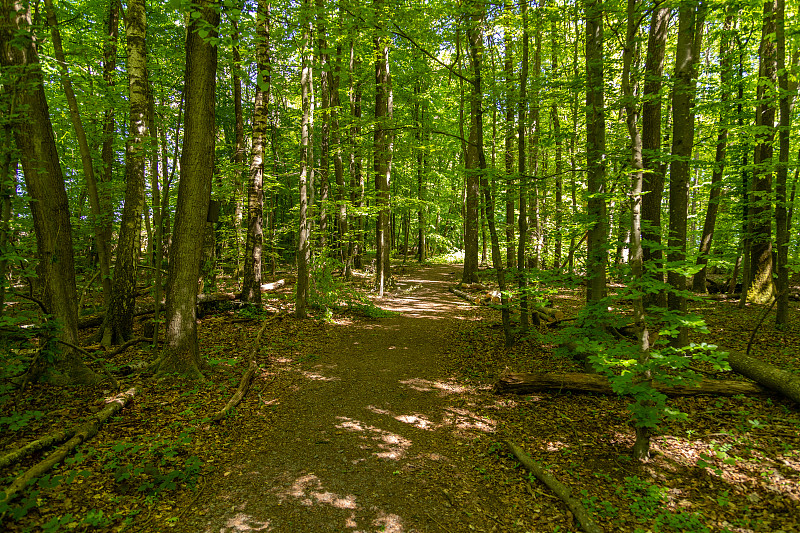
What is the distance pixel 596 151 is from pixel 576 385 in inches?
153

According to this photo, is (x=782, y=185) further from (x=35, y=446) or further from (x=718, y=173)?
(x=35, y=446)

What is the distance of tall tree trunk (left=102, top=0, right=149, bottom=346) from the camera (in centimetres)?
693

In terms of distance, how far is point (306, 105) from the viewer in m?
9.66

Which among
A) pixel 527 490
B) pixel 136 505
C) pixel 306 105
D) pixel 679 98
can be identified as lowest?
pixel 527 490

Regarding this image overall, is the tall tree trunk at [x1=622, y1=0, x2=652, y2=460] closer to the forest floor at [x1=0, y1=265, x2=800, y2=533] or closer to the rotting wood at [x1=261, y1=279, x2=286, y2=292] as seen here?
the forest floor at [x1=0, y1=265, x2=800, y2=533]

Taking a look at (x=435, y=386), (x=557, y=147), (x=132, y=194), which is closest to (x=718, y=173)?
(x=557, y=147)

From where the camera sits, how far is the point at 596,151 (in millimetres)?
5570

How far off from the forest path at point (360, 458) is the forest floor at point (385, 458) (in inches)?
0.8

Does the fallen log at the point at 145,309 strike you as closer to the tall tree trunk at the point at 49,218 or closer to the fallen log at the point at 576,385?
the tall tree trunk at the point at 49,218

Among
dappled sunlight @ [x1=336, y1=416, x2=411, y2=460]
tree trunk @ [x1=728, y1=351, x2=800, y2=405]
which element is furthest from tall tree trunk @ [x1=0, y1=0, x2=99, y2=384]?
tree trunk @ [x1=728, y1=351, x2=800, y2=405]

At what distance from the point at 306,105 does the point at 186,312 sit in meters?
6.21

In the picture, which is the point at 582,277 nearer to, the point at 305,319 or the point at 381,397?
the point at 381,397

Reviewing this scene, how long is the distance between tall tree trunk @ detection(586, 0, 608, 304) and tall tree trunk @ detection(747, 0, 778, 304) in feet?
13.9

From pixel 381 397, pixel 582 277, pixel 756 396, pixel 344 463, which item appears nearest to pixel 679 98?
pixel 582 277
